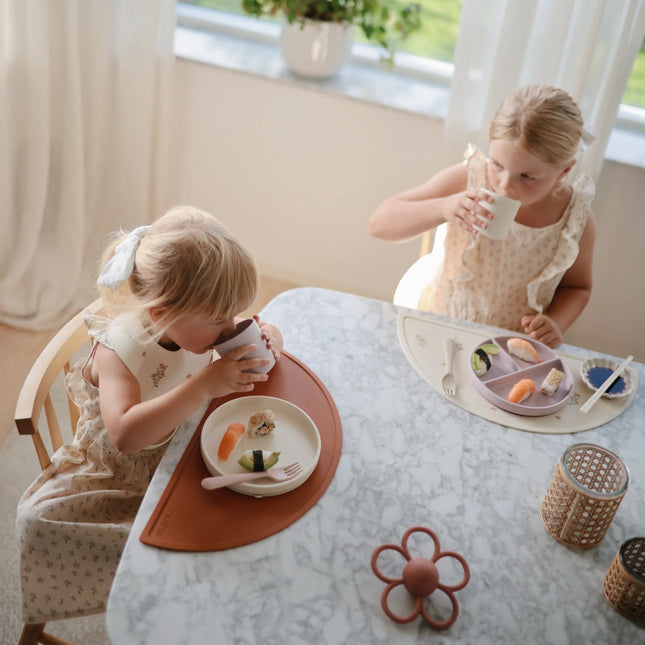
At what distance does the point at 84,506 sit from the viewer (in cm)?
131

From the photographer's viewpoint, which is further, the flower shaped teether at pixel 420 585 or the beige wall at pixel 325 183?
the beige wall at pixel 325 183

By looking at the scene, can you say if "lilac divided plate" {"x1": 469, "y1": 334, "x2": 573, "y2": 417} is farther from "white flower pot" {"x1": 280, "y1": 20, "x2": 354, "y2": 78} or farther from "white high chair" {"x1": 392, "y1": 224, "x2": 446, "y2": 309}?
"white flower pot" {"x1": 280, "y1": 20, "x2": 354, "y2": 78}

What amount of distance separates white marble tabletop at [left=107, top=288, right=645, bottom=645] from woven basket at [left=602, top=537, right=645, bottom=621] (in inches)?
0.6

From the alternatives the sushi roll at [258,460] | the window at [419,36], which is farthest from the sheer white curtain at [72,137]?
the sushi roll at [258,460]

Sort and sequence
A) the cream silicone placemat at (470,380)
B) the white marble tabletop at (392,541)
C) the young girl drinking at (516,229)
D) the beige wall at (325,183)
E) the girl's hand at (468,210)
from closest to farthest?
the white marble tabletop at (392,541) < the cream silicone placemat at (470,380) < the girl's hand at (468,210) < the young girl drinking at (516,229) < the beige wall at (325,183)

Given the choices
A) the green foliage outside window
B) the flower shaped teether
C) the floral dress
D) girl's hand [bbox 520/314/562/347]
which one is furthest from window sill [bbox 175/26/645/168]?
the flower shaped teether

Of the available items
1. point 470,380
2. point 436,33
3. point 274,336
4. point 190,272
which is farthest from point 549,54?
point 190,272

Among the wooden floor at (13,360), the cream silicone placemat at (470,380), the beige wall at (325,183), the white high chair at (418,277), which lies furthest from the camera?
the beige wall at (325,183)

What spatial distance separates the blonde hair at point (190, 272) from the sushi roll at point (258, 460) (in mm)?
225

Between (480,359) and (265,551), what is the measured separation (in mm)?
597

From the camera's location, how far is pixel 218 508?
42.9 inches

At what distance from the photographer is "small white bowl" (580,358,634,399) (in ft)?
4.59

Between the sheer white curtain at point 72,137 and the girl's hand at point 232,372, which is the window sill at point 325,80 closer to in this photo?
the sheer white curtain at point 72,137

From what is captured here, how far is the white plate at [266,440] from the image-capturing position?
1128 mm
